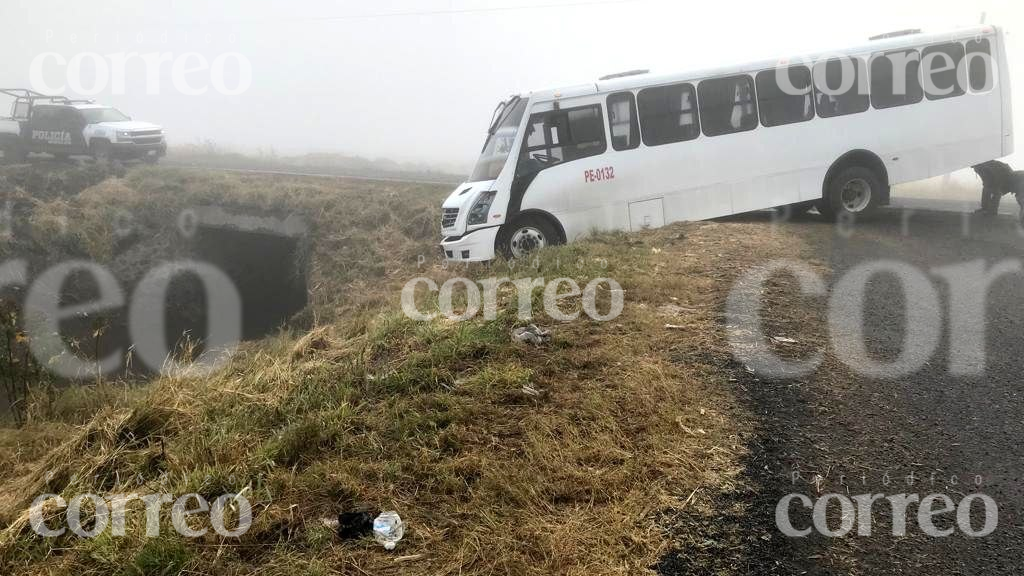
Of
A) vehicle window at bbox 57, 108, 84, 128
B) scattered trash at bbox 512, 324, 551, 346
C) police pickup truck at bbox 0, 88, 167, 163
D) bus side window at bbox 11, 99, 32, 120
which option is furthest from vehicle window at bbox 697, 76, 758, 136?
bus side window at bbox 11, 99, 32, 120

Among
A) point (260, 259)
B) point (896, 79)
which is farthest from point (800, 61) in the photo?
point (260, 259)

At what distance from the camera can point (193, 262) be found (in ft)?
51.5

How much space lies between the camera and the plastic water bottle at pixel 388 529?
317 centimetres

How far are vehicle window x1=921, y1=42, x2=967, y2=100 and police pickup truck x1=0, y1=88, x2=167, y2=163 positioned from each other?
72.3 feet

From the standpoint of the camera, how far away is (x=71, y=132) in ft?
68.4

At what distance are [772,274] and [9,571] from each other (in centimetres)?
710

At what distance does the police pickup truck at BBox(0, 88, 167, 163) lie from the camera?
20.7 m

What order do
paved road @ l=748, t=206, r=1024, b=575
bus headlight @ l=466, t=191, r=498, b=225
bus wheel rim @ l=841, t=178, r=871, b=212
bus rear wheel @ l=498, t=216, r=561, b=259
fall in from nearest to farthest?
paved road @ l=748, t=206, r=1024, b=575
bus headlight @ l=466, t=191, r=498, b=225
bus rear wheel @ l=498, t=216, r=561, b=259
bus wheel rim @ l=841, t=178, r=871, b=212

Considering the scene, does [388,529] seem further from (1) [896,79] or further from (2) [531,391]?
(1) [896,79]

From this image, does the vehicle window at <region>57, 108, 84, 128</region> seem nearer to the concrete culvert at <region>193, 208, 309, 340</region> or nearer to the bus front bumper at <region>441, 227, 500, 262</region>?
the concrete culvert at <region>193, 208, 309, 340</region>

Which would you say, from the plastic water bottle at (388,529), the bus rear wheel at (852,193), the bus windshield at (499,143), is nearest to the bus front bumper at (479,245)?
the bus windshield at (499,143)

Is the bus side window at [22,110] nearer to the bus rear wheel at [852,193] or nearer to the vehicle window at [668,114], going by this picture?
the vehicle window at [668,114]

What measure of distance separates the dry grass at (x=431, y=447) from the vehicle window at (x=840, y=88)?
548 centimetres

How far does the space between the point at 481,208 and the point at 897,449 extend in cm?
707
